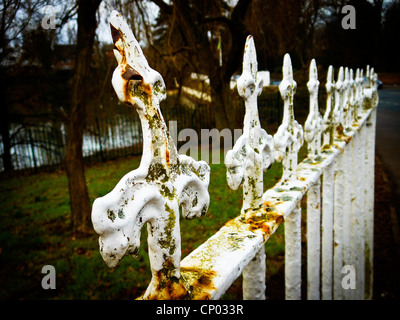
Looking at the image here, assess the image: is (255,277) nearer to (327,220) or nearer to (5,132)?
(327,220)

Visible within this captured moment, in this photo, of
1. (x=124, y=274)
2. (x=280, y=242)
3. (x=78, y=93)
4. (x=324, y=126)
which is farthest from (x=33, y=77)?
(x=324, y=126)

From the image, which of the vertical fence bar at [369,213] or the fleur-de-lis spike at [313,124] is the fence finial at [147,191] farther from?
the vertical fence bar at [369,213]

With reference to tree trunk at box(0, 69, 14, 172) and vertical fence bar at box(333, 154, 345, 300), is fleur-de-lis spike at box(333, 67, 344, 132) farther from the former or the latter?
tree trunk at box(0, 69, 14, 172)

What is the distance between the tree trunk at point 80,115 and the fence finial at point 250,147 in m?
4.11

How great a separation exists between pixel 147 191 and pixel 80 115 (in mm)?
4469

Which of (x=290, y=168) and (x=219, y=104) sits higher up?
(x=219, y=104)

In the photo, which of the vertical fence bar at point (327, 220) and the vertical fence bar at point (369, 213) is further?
the vertical fence bar at point (369, 213)

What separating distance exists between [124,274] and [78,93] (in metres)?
2.69

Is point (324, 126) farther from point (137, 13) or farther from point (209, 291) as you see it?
point (137, 13)

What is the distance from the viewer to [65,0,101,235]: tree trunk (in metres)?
4.55

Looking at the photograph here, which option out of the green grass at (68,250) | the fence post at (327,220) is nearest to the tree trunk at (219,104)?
the green grass at (68,250)

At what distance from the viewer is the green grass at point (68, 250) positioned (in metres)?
3.54

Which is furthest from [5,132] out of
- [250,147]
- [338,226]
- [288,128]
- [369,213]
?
[250,147]

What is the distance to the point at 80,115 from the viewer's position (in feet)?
15.6
